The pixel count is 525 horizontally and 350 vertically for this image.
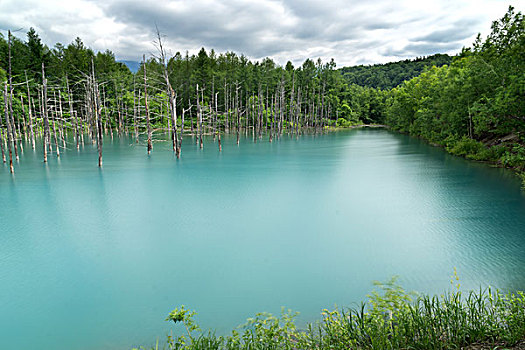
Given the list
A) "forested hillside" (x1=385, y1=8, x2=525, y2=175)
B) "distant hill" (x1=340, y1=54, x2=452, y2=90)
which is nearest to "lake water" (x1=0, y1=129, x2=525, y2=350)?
"forested hillside" (x1=385, y1=8, x2=525, y2=175)

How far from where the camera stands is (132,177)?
20.9m

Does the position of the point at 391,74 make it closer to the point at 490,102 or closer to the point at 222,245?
the point at 490,102

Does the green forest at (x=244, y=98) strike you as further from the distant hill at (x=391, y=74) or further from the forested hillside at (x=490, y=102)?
the distant hill at (x=391, y=74)

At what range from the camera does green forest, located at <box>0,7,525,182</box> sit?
74.9 ft

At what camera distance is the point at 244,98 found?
65188 mm

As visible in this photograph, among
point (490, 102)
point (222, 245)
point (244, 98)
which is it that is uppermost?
point (244, 98)

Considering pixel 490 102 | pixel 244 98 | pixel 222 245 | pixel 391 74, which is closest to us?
pixel 222 245

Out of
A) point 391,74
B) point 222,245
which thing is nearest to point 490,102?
point 222,245

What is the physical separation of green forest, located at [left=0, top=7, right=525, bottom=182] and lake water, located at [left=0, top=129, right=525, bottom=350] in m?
6.09

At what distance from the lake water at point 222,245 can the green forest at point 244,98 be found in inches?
240

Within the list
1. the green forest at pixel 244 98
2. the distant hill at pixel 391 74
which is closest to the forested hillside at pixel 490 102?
the green forest at pixel 244 98

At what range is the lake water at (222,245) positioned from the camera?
7047mm

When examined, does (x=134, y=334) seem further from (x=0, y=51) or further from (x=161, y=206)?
(x=0, y=51)

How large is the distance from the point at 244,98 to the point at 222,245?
189 ft
